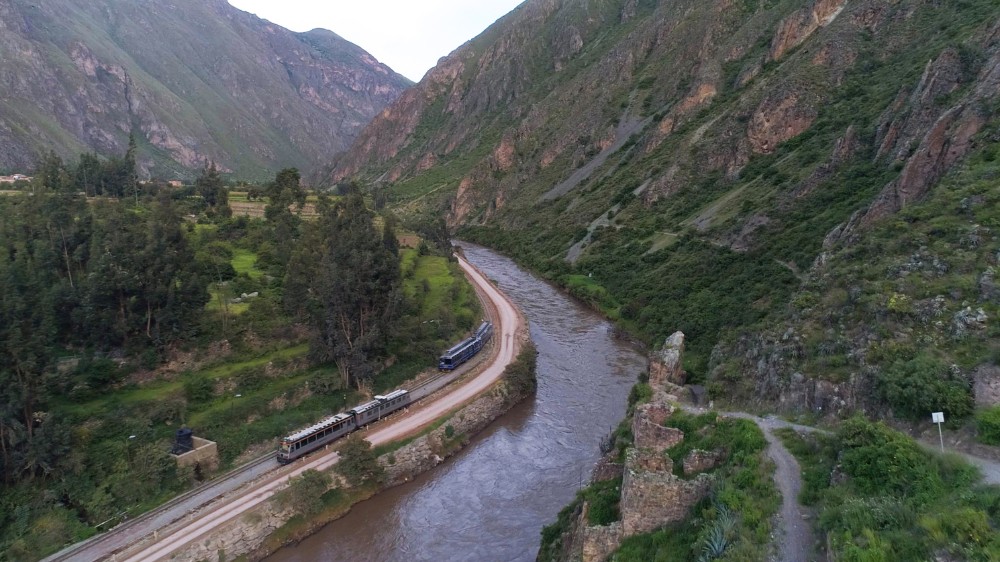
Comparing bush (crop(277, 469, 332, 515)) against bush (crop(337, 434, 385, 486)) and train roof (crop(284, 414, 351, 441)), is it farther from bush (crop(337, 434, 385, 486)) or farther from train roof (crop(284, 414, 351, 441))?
train roof (crop(284, 414, 351, 441))

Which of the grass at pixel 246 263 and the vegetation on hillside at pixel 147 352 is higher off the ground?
the grass at pixel 246 263

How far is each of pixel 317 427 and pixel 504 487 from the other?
9.90 m

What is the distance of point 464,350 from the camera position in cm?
4316

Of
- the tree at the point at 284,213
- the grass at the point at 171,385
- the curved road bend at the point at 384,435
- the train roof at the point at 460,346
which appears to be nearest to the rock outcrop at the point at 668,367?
the curved road bend at the point at 384,435

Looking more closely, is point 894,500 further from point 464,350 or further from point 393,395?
point 464,350

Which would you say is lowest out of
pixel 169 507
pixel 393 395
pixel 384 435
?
pixel 169 507

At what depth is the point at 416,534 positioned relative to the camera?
960 inches

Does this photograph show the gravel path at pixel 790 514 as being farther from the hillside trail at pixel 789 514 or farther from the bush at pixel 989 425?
the bush at pixel 989 425

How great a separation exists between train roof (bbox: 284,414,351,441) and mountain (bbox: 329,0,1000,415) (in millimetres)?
19098

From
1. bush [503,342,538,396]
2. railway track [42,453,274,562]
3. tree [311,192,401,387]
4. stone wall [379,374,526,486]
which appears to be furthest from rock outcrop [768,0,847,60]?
railway track [42,453,274,562]

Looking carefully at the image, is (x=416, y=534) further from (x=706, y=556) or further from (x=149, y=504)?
(x=706, y=556)

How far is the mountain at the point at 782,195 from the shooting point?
19.2 meters

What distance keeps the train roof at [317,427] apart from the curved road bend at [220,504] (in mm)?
1164

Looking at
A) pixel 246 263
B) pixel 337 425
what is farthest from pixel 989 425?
pixel 246 263
